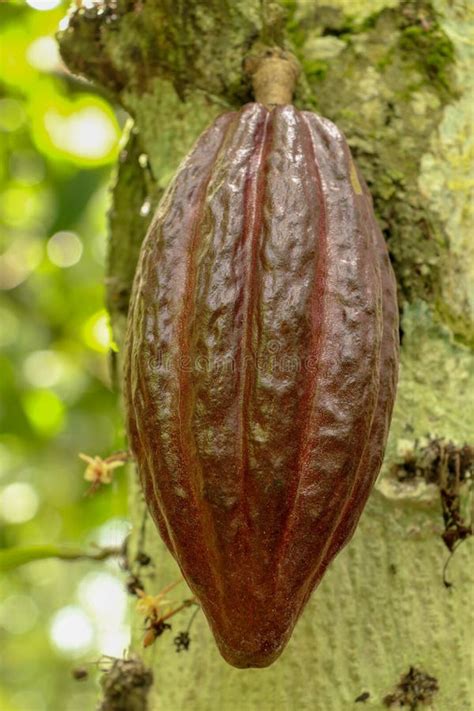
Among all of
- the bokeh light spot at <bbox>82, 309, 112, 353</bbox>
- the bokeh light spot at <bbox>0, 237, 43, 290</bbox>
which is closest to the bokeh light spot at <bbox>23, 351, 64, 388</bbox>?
the bokeh light spot at <bbox>82, 309, 112, 353</bbox>

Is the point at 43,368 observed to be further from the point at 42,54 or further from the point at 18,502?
the point at 18,502

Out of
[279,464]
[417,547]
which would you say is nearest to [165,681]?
[417,547]

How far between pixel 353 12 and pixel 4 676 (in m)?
9.37

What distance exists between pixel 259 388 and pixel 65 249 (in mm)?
2888

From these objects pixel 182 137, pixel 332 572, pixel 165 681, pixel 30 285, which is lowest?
pixel 30 285

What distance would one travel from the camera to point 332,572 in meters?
1.38

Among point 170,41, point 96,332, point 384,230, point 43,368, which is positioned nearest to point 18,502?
point 43,368

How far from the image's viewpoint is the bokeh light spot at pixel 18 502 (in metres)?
4.53

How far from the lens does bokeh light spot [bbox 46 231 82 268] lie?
12.4 ft

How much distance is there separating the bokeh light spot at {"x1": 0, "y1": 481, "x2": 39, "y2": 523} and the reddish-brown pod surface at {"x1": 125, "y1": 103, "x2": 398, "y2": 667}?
3.45 meters

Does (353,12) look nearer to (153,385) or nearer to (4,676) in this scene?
(153,385)

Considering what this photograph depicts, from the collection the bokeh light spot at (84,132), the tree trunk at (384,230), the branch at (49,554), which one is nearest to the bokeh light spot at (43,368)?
the bokeh light spot at (84,132)

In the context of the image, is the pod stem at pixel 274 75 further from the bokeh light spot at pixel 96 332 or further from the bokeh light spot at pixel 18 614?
the bokeh light spot at pixel 18 614

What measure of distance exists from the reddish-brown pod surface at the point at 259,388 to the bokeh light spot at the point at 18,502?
3.45 m
